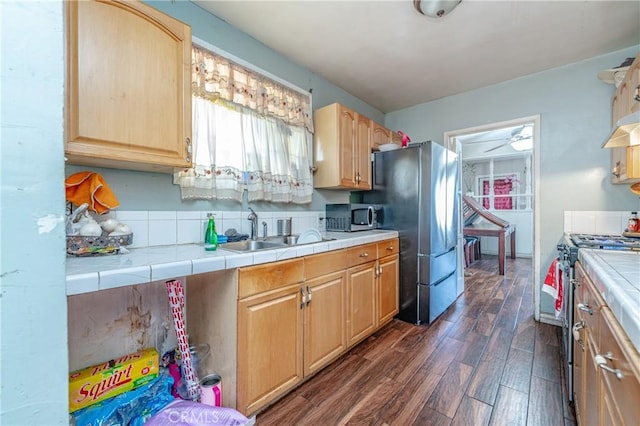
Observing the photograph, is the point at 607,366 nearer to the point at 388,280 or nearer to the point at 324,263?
the point at 324,263

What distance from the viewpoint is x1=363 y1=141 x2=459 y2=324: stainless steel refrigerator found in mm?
2518

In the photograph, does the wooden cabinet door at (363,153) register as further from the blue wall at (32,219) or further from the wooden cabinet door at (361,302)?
the blue wall at (32,219)

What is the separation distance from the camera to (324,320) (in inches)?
69.8

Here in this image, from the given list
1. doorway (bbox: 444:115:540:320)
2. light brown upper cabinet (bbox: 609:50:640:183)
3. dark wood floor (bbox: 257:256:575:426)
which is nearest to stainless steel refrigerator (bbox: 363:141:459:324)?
dark wood floor (bbox: 257:256:575:426)

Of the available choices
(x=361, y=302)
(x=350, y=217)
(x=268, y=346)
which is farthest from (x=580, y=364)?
(x=350, y=217)

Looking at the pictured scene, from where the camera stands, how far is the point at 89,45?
3.74 ft

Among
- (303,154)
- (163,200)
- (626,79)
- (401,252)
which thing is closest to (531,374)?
(401,252)

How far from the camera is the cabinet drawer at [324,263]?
5.45ft

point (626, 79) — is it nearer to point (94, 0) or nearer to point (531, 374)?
point (531, 374)

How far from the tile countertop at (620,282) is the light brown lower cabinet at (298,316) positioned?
126cm

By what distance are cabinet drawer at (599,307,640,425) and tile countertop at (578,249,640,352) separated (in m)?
0.03

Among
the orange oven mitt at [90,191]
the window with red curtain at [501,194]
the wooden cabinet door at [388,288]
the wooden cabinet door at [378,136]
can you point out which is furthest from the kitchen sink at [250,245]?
the window with red curtain at [501,194]

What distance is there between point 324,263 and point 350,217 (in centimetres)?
80

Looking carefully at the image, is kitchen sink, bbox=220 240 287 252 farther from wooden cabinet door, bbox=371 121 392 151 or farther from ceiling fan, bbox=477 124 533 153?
ceiling fan, bbox=477 124 533 153
